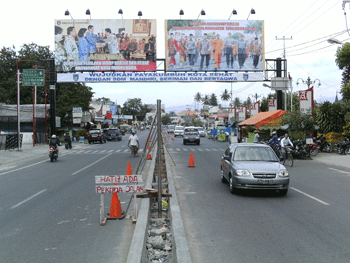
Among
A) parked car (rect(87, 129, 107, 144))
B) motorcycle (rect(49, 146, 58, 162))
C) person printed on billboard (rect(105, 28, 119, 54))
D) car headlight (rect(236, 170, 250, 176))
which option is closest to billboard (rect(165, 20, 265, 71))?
person printed on billboard (rect(105, 28, 119, 54))

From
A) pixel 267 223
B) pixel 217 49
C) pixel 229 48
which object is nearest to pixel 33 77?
pixel 217 49

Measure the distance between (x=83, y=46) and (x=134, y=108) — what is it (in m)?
135

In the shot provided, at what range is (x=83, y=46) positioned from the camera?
27250 mm

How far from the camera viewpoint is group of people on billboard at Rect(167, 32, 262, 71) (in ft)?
89.0

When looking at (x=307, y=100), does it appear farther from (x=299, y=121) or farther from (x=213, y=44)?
(x=213, y=44)

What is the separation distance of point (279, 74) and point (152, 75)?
10.4m

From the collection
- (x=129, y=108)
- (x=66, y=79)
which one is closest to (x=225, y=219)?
(x=66, y=79)

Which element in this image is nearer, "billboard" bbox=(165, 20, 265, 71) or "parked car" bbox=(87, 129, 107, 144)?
"billboard" bbox=(165, 20, 265, 71)

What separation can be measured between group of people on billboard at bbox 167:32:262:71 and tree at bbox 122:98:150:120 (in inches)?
5295

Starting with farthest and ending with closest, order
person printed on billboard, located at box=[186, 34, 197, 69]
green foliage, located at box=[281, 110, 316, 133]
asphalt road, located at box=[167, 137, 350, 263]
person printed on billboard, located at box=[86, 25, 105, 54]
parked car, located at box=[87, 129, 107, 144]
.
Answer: parked car, located at box=[87, 129, 107, 144] → person printed on billboard, located at box=[186, 34, 197, 69] → person printed on billboard, located at box=[86, 25, 105, 54] → green foliage, located at box=[281, 110, 316, 133] → asphalt road, located at box=[167, 137, 350, 263]

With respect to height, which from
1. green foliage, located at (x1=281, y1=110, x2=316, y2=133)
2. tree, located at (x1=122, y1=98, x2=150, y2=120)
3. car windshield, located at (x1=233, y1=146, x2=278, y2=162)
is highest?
tree, located at (x1=122, y1=98, x2=150, y2=120)

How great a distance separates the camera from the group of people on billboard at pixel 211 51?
89.0 ft

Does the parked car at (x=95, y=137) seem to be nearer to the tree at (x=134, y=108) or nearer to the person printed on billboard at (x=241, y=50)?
the person printed on billboard at (x=241, y=50)

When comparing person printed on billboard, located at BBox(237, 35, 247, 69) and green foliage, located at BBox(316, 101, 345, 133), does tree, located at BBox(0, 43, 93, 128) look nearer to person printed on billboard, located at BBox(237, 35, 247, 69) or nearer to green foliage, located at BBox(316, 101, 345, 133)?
person printed on billboard, located at BBox(237, 35, 247, 69)
